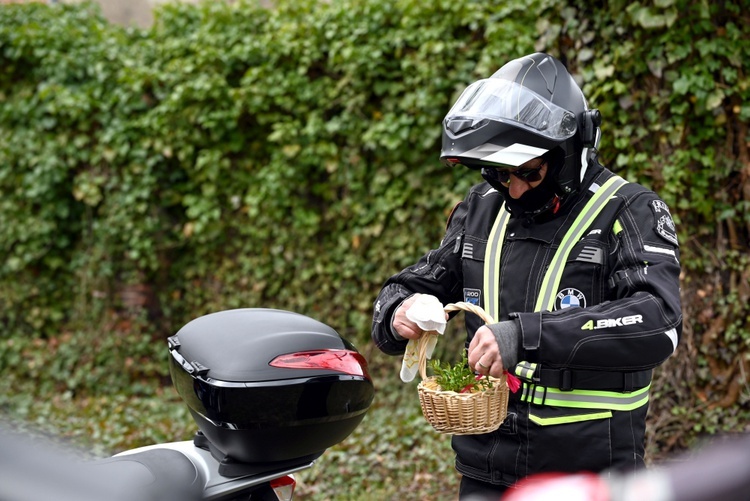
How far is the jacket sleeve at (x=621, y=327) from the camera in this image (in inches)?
76.7

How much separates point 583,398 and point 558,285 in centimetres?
31

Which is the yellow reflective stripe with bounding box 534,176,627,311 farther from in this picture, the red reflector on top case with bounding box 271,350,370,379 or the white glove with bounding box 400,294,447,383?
the red reflector on top case with bounding box 271,350,370,379

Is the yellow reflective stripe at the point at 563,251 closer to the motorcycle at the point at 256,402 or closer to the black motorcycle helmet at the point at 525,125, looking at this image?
the black motorcycle helmet at the point at 525,125

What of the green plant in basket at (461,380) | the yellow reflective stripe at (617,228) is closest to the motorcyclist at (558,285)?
the yellow reflective stripe at (617,228)

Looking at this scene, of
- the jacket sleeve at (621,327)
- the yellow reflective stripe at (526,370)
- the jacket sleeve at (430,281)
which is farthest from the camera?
the jacket sleeve at (430,281)

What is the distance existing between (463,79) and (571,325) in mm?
3492

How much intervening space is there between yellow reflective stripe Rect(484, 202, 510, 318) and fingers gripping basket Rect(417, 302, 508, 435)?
14 centimetres

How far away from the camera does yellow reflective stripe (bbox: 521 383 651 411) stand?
7.07 feet

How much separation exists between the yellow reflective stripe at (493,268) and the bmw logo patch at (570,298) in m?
0.19

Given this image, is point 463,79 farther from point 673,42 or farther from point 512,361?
point 512,361

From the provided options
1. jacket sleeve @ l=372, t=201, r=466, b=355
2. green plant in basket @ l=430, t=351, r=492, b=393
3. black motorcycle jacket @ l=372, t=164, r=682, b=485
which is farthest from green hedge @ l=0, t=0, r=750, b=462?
green plant in basket @ l=430, t=351, r=492, b=393

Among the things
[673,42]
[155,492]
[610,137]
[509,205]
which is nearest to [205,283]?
[610,137]

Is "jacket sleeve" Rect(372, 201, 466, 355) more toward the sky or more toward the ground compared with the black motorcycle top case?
more toward the sky

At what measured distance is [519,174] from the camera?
2236 millimetres
